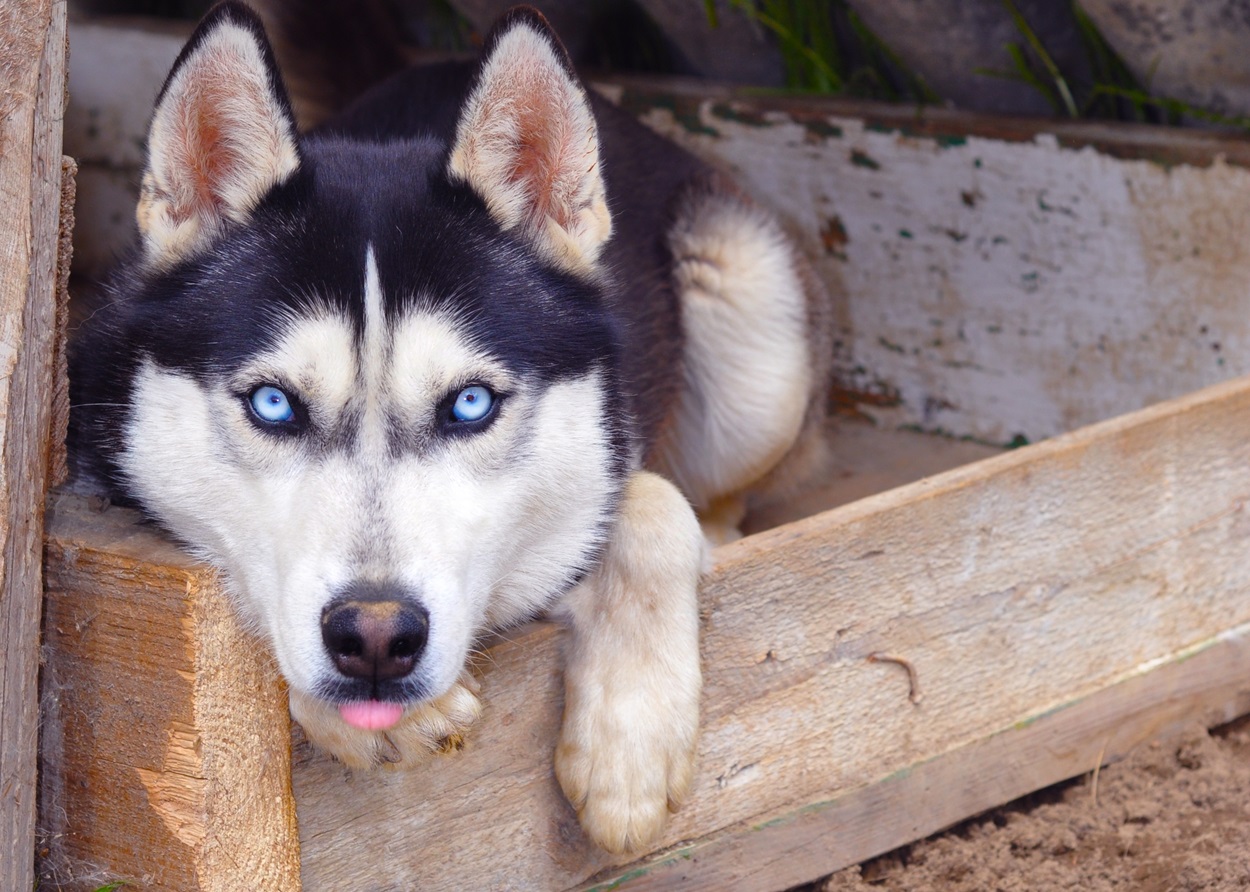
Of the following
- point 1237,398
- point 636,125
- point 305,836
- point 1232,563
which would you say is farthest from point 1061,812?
point 636,125

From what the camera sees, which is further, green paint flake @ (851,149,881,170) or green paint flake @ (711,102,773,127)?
green paint flake @ (711,102,773,127)

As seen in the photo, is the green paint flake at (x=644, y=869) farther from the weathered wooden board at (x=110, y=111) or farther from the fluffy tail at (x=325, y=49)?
the weathered wooden board at (x=110, y=111)

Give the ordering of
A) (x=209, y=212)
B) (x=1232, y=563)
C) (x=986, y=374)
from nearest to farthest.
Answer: (x=209, y=212)
(x=1232, y=563)
(x=986, y=374)

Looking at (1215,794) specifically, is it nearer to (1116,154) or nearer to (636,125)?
(1116,154)

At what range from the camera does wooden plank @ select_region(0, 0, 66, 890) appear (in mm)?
1606

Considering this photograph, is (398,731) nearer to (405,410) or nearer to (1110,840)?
(405,410)

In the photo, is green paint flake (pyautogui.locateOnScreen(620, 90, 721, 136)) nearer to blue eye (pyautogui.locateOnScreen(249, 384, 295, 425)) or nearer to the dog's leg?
the dog's leg

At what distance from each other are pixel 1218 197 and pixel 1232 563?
948mm

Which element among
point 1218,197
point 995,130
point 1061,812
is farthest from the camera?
point 995,130

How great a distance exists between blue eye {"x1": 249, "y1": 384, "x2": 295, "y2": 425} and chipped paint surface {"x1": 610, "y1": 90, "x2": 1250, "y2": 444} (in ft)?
7.90

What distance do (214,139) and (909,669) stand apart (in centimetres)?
143

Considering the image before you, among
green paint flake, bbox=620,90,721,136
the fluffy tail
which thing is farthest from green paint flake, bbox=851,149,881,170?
the fluffy tail

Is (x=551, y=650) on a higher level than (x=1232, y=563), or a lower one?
higher

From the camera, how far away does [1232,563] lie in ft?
9.25
